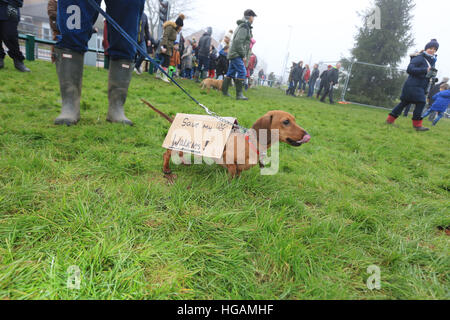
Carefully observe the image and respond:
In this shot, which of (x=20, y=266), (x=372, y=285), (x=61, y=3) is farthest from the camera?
(x=61, y=3)

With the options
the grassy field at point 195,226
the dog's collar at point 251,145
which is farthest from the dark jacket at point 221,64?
the dog's collar at point 251,145

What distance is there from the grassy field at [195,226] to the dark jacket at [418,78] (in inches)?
176

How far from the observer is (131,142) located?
8.34 ft

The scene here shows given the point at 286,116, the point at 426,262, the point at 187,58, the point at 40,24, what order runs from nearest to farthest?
the point at 426,262
the point at 286,116
the point at 187,58
the point at 40,24

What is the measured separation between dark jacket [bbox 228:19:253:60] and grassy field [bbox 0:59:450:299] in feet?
16.6

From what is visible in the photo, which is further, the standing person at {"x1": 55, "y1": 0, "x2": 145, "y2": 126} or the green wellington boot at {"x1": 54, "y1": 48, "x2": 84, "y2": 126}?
the green wellington boot at {"x1": 54, "y1": 48, "x2": 84, "y2": 126}

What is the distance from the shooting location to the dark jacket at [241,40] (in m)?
6.54

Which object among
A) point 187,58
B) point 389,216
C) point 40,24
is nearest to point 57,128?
point 389,216

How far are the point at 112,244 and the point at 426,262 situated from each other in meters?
1.72

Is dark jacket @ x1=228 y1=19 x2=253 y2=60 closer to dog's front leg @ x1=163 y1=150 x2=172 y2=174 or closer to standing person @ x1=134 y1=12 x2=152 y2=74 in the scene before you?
standing person @ x1=134 y1=12 x2=152 y2=74

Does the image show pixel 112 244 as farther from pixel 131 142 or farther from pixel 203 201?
pixel 131 142

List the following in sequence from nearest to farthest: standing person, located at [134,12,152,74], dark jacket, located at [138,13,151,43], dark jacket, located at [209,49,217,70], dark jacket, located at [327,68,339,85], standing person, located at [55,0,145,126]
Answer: standing person, located at [55,0,145,126]
dark jacket, located at [138,13,151,43]
standing person, located at [134,12,152,74]
dark jacket, located at [209,49,217,70]
dark jacket, located at [327,68,339,85]

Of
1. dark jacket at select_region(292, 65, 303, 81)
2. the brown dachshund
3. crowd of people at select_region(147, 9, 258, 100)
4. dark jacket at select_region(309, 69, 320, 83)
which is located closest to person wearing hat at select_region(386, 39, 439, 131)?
crowd of people at select_region(147, 9, 258, 100)

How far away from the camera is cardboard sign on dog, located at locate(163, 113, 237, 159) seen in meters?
1.79
